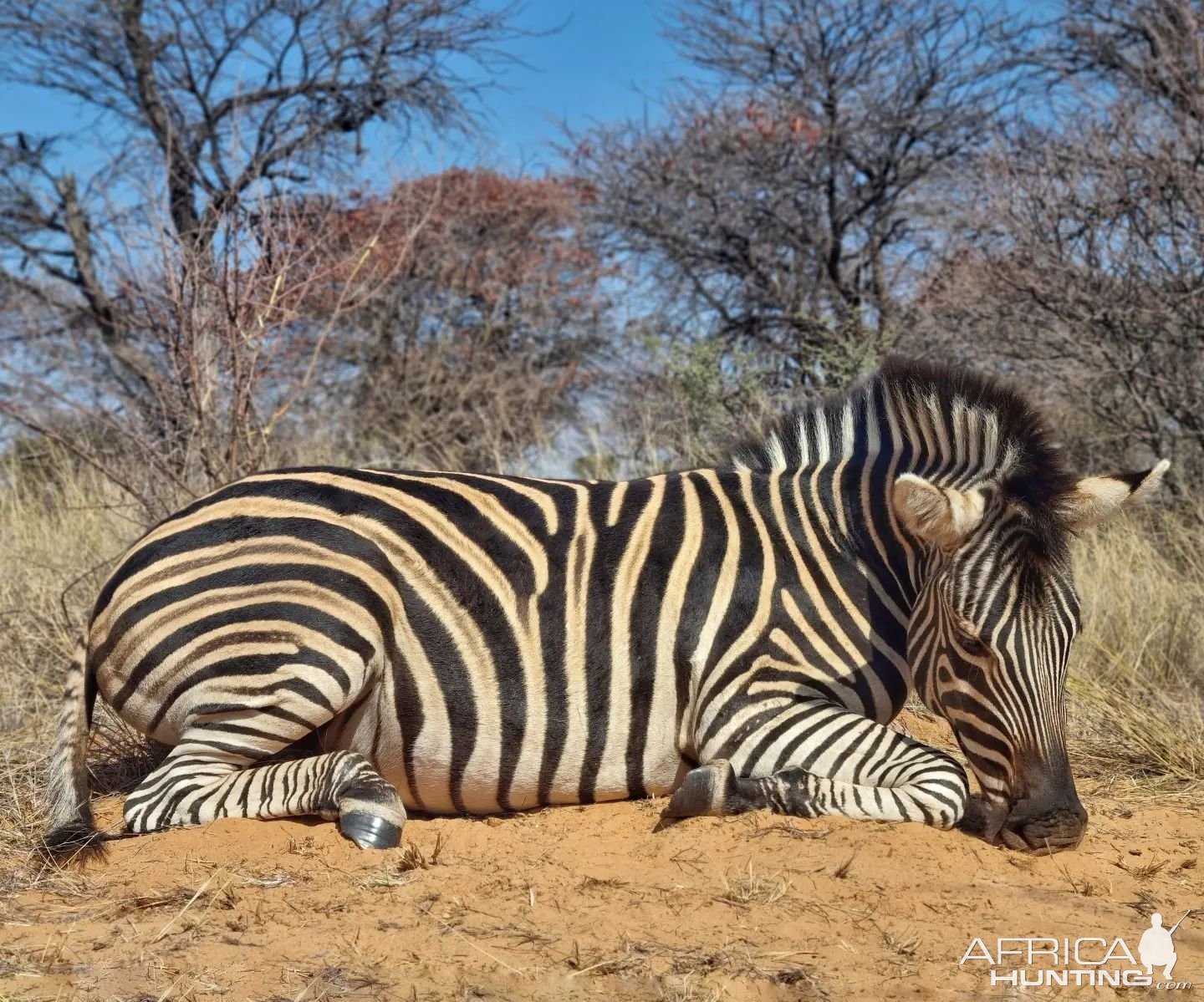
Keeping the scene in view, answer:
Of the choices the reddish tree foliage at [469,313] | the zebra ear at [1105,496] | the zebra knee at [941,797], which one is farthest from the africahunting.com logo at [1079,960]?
the reddish tree foliage at [469,313]

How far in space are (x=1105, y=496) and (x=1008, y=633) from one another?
640 millimetres

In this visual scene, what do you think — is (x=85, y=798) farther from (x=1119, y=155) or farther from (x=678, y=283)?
(x=678, y=283)

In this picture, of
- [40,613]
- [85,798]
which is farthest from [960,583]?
[40,613]

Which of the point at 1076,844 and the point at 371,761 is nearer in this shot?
the point at 1076,844

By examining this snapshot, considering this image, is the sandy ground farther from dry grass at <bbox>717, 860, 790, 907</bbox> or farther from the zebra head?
the zebra head

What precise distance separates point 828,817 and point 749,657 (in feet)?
2.08

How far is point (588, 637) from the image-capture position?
433cm

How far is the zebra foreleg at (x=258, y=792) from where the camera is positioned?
3.94 m

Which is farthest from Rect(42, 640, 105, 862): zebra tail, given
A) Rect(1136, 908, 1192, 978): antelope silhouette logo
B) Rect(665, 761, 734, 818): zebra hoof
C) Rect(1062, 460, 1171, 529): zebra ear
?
Rect(1062, 460, 1171, 529): zebra ear

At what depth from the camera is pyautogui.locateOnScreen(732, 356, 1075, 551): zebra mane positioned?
13.2 ft

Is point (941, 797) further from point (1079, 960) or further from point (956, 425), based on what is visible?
point (956, 425)

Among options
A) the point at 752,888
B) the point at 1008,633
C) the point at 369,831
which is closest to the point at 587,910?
the point at 752,888

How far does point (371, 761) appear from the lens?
14.2ft

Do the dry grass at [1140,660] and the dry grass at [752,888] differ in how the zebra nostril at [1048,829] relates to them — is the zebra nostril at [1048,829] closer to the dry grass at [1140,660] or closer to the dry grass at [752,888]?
the dry grass at [752,888]
